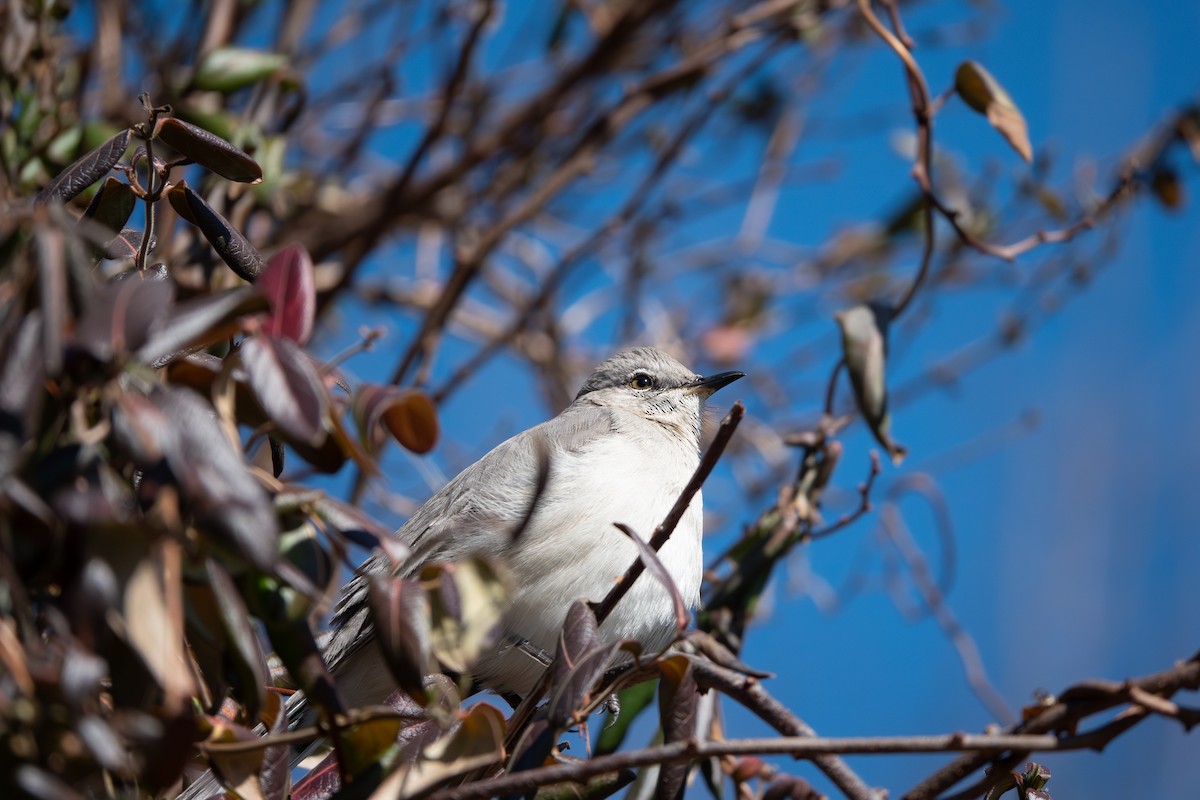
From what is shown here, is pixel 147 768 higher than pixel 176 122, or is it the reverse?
pixel 176 122

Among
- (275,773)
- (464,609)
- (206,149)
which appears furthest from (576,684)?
(206,149)

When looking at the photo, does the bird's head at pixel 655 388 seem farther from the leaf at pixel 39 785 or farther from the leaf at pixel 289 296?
the leaf at pixel 39 785

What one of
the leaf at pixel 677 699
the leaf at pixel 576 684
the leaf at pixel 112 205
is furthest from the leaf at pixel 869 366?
the leaf at pixel 112 205

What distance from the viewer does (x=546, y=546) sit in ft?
9.48

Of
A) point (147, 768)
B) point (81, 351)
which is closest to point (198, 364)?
point (81, 351)

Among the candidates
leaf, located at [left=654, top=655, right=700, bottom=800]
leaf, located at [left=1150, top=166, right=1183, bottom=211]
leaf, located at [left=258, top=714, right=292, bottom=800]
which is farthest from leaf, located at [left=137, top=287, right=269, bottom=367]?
leaf, located at [left=1150, top=166, right=1183, bottom=211]

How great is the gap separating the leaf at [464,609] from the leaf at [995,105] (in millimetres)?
2108

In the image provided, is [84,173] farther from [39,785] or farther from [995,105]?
[995,105]

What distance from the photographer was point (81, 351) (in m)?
1.14

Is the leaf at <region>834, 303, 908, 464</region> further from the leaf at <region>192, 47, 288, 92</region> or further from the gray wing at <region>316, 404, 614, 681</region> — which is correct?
the leaf at <region>192, 47, 288, 92</region>

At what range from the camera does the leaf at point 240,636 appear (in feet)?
4.12

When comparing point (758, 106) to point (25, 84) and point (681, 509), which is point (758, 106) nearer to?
point (25, 84)

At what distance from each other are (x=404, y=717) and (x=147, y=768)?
1.26 feet

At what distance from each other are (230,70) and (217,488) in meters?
2.40
